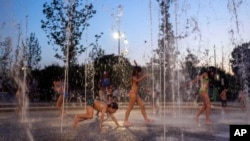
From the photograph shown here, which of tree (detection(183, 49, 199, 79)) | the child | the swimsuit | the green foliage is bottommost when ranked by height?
the child

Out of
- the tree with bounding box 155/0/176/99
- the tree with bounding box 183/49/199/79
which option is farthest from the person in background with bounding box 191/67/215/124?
the tree with bounding box 183/49/199/79

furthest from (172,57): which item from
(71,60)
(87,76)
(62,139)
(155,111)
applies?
(62,139)

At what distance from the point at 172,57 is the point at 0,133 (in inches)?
1326

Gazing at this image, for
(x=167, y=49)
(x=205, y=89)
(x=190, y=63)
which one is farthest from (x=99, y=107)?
(x=190, y=63)

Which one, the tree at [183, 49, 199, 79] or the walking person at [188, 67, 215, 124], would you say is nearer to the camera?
the walking person at [188, 67, 215, 124]

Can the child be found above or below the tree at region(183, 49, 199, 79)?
below

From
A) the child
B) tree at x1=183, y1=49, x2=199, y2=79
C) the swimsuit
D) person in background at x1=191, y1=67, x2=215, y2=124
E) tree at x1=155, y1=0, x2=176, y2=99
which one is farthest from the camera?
tree at x1=183, y1=49, x2=199, y2=79

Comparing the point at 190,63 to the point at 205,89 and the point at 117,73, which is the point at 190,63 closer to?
the point at 117,73

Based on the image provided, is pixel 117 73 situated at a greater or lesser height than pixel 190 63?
lesser

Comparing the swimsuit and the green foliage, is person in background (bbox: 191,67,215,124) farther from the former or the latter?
the green foliage

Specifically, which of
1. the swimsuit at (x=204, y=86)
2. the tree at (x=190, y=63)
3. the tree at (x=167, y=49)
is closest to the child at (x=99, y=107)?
the swimsuit at (x=204, y=86)

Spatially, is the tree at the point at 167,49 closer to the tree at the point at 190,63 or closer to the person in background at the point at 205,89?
the tree at the point at 190,63

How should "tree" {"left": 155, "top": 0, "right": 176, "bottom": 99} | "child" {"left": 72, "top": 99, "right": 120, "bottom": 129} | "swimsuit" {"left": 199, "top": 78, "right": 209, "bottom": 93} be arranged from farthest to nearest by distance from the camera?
1. "tree" {"left": 155, "top": 0, "right": 176, "bottom": 99}
2. "swimsuit" {"left": 199, "top": 78, "right": 209, "bottom": 93}
3. "child" {"left": 72, "top": 99, "right": 120, "bottom": 129}

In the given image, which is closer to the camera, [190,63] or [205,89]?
[205,89]
